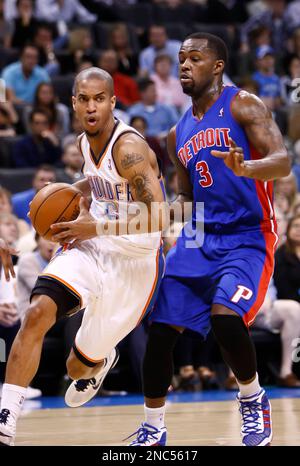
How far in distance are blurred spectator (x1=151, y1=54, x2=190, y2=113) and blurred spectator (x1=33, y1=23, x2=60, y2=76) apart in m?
1.37

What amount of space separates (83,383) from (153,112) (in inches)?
267

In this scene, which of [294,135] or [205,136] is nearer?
[205,136]

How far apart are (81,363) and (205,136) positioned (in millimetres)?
1442

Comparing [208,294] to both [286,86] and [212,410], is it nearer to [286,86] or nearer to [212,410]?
[212,410]

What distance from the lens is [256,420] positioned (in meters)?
4.68

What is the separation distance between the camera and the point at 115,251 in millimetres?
4918

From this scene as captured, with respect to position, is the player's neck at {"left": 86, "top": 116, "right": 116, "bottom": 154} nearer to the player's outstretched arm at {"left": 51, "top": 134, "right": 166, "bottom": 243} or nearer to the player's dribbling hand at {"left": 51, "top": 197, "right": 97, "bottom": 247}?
the player's outstretched arm at {"left": 51, "top": 134, "right": 166, "bottom": 243}

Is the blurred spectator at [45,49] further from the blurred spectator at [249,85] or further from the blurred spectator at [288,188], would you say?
the blurred spectator at [288,188]

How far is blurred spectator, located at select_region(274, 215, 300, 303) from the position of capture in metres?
8.70

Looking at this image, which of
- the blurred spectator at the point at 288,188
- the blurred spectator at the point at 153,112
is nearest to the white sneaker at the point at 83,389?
the blurred spectator at the point at 288,188

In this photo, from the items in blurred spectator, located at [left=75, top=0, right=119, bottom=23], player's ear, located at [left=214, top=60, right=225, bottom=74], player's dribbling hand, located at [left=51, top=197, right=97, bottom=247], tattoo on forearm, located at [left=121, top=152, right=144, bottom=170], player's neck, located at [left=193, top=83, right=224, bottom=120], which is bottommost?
blurred spectator, located at [left=75, top=0, right=119, bottom=23]

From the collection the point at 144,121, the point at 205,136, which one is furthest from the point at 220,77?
the point at 144,121

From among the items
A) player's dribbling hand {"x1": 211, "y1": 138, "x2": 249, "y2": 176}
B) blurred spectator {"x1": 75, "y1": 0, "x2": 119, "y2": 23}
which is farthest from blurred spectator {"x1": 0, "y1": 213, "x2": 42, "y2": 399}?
blurred spectator {"x1": 75, "y1": 0, "x2": 119, "y2": 23}
